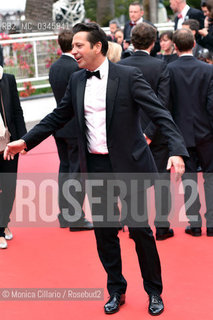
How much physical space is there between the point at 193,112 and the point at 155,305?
2.10 meters

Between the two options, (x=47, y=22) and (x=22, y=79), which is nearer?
(x=22, y=79)

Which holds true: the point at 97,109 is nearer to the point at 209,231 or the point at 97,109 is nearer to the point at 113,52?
the point at 209,231

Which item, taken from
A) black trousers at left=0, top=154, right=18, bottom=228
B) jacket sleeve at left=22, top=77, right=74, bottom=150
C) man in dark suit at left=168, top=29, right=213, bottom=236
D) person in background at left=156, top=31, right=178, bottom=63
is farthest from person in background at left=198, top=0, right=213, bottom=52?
jacket sleeve at left=22, top=77, right=74, bottom=150

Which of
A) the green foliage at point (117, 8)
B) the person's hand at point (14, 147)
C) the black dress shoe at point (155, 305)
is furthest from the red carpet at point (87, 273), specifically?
the green foliage at point (117, 8)

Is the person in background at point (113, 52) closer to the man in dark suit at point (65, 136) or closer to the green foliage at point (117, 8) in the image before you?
the man in dark suit at point (65, 136)

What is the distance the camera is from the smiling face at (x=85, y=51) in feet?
13.2

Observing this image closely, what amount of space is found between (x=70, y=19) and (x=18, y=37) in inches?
394

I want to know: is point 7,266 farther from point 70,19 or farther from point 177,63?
point 70,19

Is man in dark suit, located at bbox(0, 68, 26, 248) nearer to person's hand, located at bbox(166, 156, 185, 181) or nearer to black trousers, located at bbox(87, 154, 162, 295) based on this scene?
black trousers, located at bbox(87, 154, 162, 295)

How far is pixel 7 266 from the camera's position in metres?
5.40

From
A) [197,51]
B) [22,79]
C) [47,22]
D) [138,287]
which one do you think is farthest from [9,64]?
[138,287]

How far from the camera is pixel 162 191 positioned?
5.87 meters

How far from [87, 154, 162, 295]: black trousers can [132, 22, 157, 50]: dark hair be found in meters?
1.73

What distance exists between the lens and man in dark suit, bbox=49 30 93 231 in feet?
19.8
